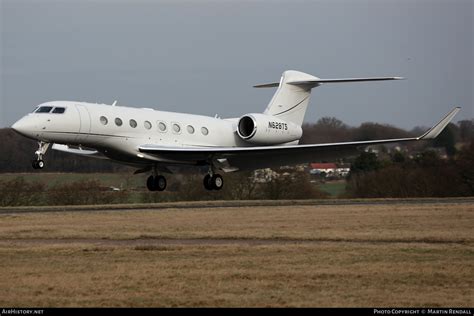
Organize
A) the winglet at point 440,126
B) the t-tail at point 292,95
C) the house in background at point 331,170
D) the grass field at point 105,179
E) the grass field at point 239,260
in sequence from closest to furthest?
1. the grass field at point 239,260
2. the winglet at point 440,126
3. the t-tail at point 292,95
4. the grass field at point 105,179
5. the house in background at point 331,170

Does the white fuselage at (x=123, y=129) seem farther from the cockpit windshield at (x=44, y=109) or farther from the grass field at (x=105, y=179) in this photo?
the grass field at (x=105, y=179)

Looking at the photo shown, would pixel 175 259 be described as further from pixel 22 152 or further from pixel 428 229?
pixel 22 152

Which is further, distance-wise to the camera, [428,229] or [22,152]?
[22,152]

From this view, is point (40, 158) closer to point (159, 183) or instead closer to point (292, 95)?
point (159, 183)

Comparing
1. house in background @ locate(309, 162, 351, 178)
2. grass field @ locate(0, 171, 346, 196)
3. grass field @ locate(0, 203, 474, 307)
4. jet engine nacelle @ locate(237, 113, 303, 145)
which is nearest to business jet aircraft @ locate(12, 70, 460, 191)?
jet engine nacelle @ locate(237, 113, 303, 145)

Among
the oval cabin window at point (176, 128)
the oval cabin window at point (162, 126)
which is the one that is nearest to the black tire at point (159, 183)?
the oval cabin window at point (176, 128)

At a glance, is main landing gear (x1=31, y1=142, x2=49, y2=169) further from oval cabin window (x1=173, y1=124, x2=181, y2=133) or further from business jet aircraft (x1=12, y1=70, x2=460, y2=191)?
oval cabin window (x1=173, y1=124, x2=181, y2=133)

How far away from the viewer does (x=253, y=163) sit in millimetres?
34781

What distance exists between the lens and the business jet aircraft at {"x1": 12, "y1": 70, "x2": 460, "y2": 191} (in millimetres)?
29531

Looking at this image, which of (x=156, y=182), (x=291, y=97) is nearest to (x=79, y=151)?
(x=156, y=182)

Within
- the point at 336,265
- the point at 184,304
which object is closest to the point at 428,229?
the point at 336,265

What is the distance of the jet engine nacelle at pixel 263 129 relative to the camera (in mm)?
34375

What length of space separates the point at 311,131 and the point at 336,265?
102 ft

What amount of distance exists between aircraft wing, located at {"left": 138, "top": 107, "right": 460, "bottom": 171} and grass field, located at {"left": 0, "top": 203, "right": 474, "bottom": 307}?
16.7 ft
